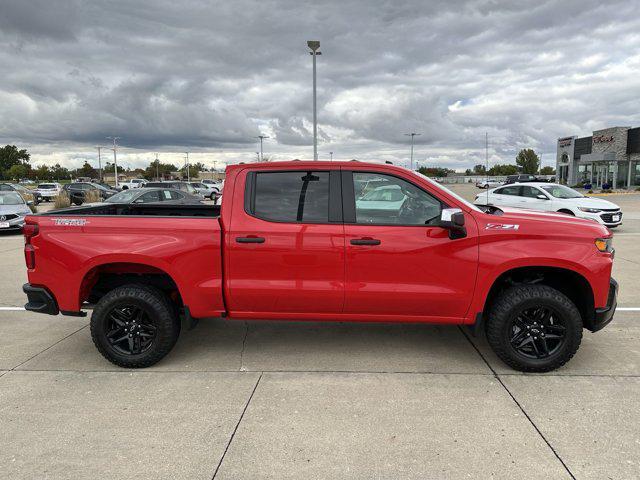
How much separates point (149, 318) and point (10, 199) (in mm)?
13507

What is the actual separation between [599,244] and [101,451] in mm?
3934

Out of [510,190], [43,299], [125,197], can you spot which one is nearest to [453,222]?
[43,299]

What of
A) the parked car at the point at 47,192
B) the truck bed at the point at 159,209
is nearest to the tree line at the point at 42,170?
the parked car at the point at 47,192

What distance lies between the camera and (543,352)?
4.00 metres

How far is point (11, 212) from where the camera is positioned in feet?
45.1

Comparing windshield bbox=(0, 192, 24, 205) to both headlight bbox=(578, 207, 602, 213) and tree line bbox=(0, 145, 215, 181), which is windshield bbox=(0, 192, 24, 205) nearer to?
headlight bbox=(578, 207, 602, 213)

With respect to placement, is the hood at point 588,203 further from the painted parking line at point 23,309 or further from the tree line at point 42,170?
the tree line at point 42,170

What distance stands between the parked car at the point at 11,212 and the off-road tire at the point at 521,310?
13484 millimetres

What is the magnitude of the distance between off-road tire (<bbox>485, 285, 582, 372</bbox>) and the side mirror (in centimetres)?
69

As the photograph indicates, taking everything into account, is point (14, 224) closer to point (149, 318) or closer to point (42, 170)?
point (149, 318)

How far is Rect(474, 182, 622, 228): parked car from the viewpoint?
13.2m

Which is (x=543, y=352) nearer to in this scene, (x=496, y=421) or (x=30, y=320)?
(x=496, y=421)

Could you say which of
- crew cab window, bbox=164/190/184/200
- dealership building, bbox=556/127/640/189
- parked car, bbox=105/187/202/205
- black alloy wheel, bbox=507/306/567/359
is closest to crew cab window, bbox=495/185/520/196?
parked car, bbox=105/187/202/205

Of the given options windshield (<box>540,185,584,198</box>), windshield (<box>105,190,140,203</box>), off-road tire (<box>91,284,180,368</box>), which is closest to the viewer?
off-road tire (<box>91,284,180,368</box>)
